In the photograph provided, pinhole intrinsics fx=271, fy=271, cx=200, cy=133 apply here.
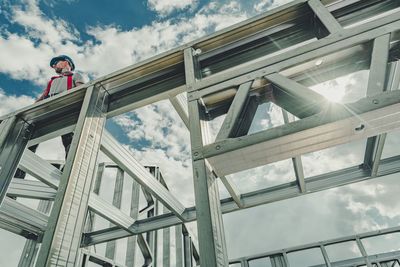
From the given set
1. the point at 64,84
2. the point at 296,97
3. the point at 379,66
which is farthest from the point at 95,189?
the point at 379,66

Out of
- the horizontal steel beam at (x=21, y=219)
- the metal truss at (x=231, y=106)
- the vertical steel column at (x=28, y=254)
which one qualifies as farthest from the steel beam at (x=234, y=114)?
the vertical steel column at (x=28, y=254)

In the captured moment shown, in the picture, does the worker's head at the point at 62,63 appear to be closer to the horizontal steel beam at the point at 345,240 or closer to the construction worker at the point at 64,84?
the construction worker at the point at 64,84

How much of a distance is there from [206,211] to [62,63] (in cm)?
345

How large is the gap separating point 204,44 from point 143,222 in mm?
3301

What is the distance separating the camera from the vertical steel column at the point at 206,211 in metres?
1.31

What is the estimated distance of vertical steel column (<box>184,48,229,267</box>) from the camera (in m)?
1.31

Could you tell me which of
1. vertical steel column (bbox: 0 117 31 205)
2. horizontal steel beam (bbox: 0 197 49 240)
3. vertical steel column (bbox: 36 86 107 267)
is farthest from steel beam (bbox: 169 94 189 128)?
horizontal steel beam (bbox: 0 197 49 240)

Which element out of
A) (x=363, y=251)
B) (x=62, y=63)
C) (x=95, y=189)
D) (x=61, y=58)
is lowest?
(x=363, y=251)

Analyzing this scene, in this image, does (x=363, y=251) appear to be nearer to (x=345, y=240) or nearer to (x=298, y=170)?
(x=345, y=240)

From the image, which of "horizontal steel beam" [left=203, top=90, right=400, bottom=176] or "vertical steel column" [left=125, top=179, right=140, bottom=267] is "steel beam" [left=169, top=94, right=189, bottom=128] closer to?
"horizontal steel beam" [left=203, top=90, right=400, bottom=176]

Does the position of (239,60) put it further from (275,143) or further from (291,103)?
(275,143)

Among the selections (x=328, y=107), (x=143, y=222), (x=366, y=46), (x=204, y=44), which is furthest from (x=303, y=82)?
(x=143, y=222)

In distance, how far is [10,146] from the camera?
104 inches

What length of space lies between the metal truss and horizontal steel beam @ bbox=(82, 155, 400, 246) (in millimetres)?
92
